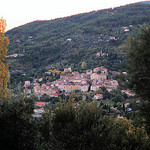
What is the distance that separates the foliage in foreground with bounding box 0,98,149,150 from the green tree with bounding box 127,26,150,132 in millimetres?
1079

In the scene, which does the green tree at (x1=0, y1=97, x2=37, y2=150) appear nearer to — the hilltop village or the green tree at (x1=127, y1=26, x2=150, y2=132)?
the green tree at (x1=127, y1=26, x2=150, y2=132)

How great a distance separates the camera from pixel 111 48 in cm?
5319

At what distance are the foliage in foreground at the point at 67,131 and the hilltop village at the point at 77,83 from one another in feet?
90.7

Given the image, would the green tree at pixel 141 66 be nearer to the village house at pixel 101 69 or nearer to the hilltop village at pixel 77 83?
the hilltop village at pixel 77 83

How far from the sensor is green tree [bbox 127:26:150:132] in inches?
239

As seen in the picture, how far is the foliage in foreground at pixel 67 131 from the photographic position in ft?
18.1

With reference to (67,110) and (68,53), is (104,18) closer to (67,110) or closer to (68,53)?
(68,53)

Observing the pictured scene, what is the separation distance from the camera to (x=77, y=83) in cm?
3959

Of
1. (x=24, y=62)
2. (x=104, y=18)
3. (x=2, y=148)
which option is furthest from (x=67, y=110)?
(x=104, y=18)

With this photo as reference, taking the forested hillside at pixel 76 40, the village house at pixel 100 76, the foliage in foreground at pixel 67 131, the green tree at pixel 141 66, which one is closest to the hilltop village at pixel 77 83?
the village house at pixel 100 76

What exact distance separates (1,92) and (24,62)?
2048 inches

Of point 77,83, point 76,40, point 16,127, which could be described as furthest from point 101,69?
point 16,127

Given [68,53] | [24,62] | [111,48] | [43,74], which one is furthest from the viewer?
[68,53]

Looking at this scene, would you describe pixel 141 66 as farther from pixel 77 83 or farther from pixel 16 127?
pixel 77 83
